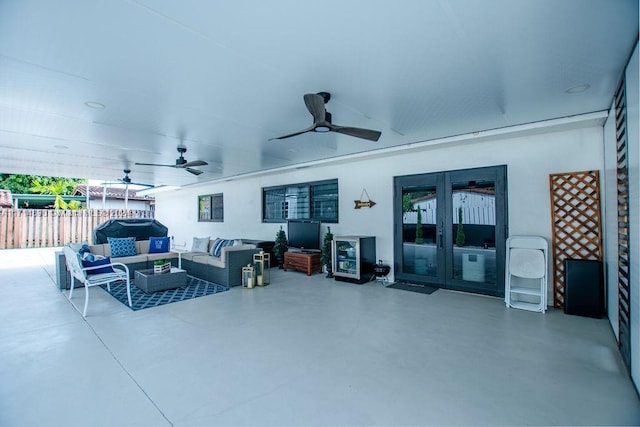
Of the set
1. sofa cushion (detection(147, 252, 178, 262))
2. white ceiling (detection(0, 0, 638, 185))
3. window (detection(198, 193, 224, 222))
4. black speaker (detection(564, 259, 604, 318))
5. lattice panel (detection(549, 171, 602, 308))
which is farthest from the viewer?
window (detection(198, 193, 224, 222))

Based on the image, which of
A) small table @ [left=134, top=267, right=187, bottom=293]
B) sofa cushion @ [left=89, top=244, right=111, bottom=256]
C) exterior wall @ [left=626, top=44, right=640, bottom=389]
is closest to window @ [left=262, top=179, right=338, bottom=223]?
small table @ [left=134, top=267, right=187, bottom=293]

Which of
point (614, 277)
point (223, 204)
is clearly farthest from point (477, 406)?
point (223, 204)

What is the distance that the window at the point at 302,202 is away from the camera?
6.91m

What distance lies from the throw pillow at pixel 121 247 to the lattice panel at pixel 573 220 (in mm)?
7667

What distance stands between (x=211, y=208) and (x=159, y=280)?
19.0ft

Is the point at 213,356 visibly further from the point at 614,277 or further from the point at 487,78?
the point at 614,277

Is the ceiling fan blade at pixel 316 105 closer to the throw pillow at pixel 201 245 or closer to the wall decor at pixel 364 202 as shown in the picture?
the wall decor at pixel 364 202

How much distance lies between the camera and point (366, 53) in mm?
2350

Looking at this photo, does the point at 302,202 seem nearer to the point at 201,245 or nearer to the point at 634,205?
the point at 201,245

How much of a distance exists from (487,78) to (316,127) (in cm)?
168

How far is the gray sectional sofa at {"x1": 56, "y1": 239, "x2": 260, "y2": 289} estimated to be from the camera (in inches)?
209

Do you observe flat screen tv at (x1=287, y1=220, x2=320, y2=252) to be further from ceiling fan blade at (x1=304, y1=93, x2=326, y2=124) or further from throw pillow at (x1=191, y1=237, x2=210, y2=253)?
ceiling fan blade at (x1=304, y1=93, x2=326, y2=124)

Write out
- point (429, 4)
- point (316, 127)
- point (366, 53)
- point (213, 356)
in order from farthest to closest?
point (316, 127), point (213, 356), point (366, 53), point (429, 4)

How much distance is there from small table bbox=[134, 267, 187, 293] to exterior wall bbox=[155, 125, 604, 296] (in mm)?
3258
